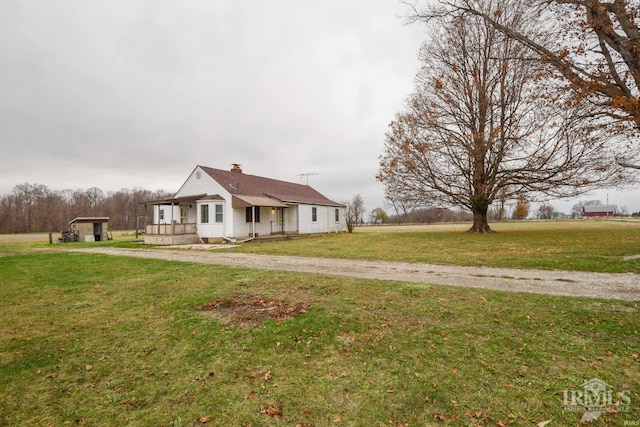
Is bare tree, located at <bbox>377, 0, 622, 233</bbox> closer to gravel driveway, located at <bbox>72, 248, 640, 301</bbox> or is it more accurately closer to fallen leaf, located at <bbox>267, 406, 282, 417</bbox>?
gravel driveway, located at <bbox>72, 248, 640, 301</bbox>

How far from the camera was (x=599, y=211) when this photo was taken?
107875mm

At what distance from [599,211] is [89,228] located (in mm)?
154029

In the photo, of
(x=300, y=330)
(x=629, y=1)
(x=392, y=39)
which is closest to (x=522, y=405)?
(x=300, y=330)

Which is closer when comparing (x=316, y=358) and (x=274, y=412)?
(x=274, y=412)

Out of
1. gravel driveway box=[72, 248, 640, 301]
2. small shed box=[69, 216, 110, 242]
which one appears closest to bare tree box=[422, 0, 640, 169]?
gravel driveway box=[72, 248, 640, 301]

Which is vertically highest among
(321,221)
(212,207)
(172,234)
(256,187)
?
(256,187)

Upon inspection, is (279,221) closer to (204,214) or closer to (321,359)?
(204,214)

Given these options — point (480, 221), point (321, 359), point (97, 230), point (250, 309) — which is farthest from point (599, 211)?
point (97, 230)

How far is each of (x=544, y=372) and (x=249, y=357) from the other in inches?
135

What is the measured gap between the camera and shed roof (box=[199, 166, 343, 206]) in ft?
76.1

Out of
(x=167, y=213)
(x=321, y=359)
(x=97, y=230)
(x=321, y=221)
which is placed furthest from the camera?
(x=321, y=221)

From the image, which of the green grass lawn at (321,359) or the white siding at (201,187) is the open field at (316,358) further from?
the white siding at (201,187)

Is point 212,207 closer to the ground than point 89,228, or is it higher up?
higher up

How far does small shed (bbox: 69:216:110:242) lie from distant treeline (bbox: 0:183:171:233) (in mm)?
29729
